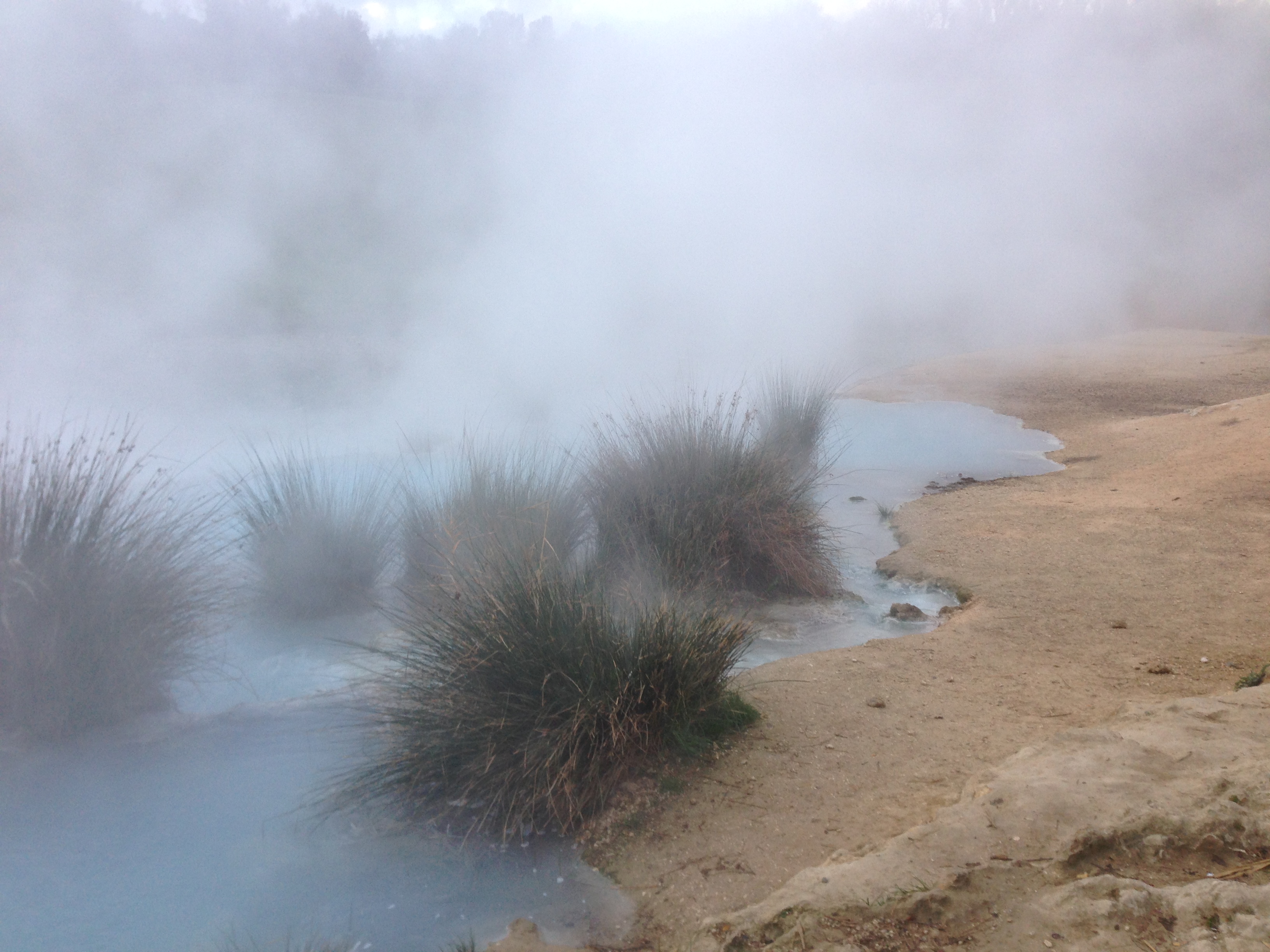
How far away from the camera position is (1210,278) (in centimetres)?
2552

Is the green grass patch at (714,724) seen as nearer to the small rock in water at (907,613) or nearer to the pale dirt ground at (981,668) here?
the pale dirt ground at (981,668)

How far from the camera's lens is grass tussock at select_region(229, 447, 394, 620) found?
14.1ft

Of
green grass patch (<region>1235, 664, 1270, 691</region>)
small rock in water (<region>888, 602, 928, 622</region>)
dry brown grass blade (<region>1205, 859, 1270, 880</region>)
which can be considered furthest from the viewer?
small rock in water (<region>888, 602, 928, 622</region>)

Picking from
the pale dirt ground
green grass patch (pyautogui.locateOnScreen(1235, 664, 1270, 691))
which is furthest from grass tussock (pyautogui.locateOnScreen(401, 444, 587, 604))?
green grass patch (pyautogui.locateOnScreen(1235, 664, 1270, 691))

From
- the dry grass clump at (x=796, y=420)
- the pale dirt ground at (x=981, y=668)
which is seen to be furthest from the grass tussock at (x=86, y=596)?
the dry grass clump at (x=796, y=420)

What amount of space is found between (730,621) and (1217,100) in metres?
35.9

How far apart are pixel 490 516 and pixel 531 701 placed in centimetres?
154

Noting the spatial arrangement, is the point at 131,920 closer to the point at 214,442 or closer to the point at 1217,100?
the point at 214,442

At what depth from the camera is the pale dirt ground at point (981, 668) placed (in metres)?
2.40

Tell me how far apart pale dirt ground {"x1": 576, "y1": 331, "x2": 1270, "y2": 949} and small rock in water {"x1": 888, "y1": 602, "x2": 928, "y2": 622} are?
21cm

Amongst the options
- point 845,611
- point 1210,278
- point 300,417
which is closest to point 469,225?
point 300,417

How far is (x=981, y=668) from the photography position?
3.61m

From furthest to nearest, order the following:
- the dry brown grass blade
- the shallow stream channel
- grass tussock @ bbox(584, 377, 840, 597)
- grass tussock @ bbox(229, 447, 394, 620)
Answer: grass tussock @ bbox(584, 377, 840, 597)
grass tussock @ bbox(229, 447, 394, 620)
the shallow stream channel
the dry brown grass blade

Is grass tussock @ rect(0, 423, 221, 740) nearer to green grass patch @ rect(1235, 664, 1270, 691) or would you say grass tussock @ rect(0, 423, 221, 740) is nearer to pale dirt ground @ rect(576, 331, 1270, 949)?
pale dirt ground @ rect(576, 331, 1270, 949)
